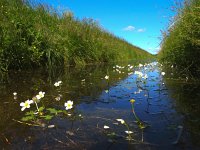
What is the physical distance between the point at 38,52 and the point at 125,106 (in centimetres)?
602

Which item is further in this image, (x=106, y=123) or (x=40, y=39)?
(x=40, y=39)

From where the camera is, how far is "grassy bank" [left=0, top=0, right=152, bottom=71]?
768 centimetres

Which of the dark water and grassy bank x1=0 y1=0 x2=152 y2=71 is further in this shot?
grassy bank x1=0 y1=0 x2=152 y2=71

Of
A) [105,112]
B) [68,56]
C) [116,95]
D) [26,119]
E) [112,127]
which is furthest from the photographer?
[68,56]

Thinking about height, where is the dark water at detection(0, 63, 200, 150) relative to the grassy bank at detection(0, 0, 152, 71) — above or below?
below

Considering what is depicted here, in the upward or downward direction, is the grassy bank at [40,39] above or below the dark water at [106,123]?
above

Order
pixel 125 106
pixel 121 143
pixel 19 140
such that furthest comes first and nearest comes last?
pixel 125 106, pixel 19 140, pixel 121 143

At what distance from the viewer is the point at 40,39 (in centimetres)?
950

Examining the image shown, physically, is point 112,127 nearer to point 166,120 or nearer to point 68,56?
point 166,120

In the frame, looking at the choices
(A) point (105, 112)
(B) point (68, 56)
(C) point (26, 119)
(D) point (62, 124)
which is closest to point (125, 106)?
(A) point (105, 112)

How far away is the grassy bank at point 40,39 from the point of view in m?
7.68

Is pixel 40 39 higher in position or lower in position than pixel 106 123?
higher

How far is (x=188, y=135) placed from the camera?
235 centimetres

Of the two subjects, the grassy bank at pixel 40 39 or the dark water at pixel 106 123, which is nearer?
the dark water at pixel 106 123
